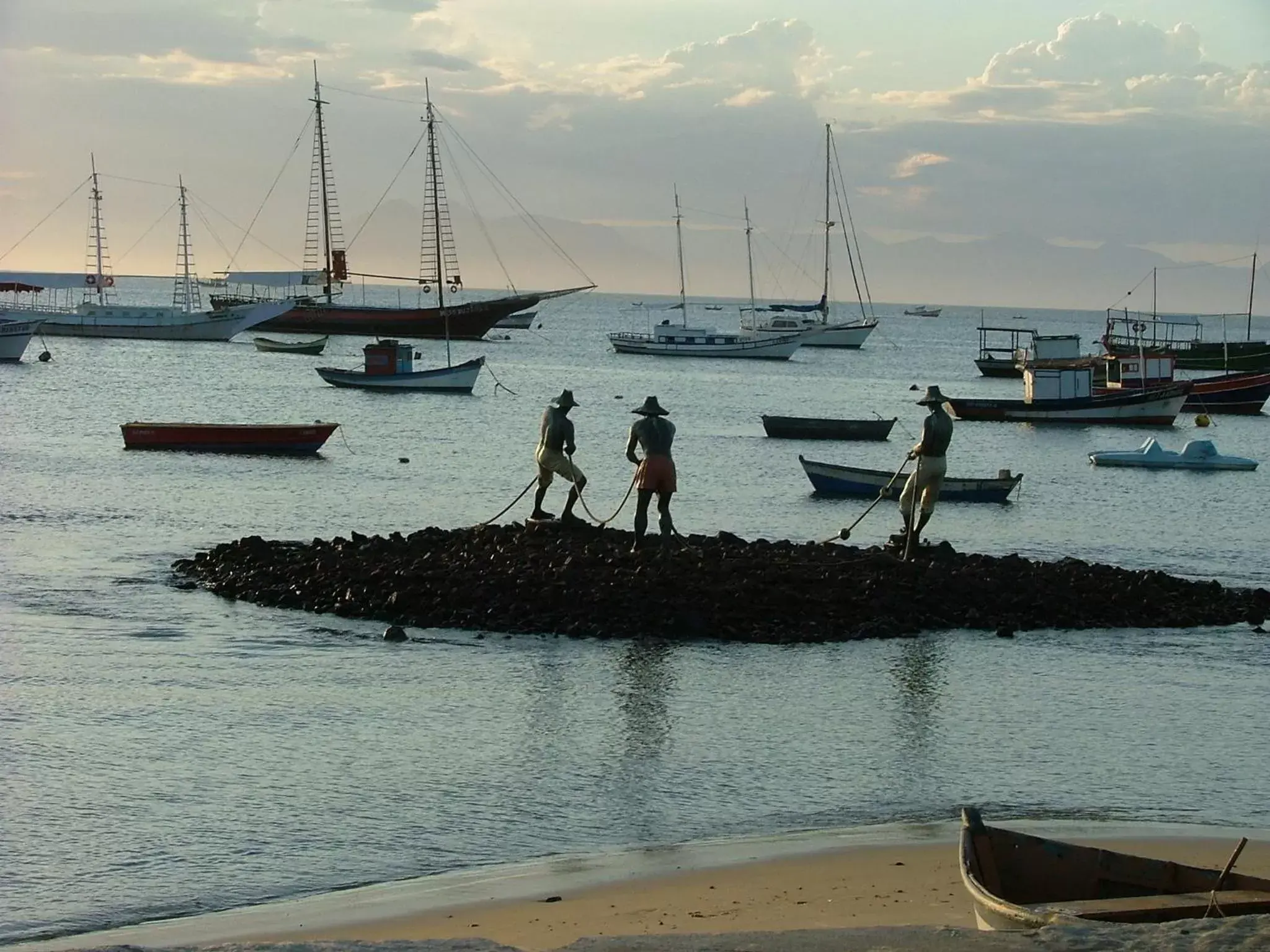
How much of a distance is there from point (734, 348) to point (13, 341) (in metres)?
49.5

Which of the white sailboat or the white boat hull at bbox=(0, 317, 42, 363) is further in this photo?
the white sailboat

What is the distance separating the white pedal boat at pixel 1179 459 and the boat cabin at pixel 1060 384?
1313cm

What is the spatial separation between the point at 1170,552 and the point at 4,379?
59.6 meters

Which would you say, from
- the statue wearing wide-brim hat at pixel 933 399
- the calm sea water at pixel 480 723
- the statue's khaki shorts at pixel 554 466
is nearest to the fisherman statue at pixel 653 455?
the statue's khaki shorts at pixel 554 466

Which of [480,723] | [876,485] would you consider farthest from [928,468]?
[876,485]

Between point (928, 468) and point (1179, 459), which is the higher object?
point (928, 468)

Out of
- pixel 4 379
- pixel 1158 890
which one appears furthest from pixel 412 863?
pixel 4 379

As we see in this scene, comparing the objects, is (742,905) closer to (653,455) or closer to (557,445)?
(653,455)

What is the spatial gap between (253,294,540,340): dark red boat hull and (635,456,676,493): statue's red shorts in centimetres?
10153

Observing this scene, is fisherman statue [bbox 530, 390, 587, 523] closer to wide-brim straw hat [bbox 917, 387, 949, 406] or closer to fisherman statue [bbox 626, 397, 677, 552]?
fisherman statue [bbox 626, 397, 677, 552]

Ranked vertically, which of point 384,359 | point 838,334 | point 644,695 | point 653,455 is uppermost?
point 838,334

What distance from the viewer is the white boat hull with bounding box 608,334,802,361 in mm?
115812

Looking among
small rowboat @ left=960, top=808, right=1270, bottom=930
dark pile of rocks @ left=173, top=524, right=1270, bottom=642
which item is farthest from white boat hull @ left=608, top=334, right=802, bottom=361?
small rowboat @ left=960, top=808, right=1270, bottom=930

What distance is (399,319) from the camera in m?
124
